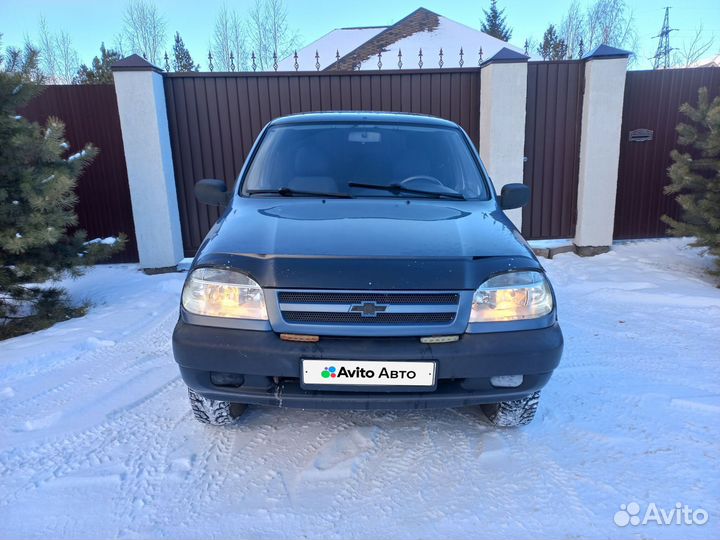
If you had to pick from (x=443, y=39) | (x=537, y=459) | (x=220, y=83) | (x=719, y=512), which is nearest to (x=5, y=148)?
(x=220, y=83)

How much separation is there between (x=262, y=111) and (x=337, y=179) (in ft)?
13.0

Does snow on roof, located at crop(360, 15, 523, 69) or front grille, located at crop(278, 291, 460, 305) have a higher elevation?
snow on roof, located at crop(360, 15, 523, 69)

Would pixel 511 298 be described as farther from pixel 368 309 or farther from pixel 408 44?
pixel 408 44

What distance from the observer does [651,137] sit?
21.8 feet

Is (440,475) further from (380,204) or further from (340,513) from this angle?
(380,204)

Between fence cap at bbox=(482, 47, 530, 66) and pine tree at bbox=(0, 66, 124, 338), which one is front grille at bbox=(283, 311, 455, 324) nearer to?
pine tree at bbox=(0, 66, 124, 338)

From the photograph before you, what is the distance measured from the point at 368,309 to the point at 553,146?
580 cm

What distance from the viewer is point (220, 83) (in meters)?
6.12

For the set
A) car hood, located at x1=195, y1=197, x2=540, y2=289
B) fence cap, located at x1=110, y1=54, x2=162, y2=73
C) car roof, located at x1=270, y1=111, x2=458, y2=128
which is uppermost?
fence cap, located at x1=110, y1=54, x2=162, y2=73

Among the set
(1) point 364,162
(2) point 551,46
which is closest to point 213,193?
(1) point 364,162

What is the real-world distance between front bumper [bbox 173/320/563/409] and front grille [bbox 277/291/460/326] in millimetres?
Result: 83

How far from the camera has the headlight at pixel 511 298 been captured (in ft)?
6.54

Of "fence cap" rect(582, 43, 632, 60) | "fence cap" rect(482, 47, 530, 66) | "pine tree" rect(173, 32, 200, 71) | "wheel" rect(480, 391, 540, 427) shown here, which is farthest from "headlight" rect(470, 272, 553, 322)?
"pine tree" rect(173, 32, 200, 71)

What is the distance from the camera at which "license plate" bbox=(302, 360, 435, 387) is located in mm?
1887
